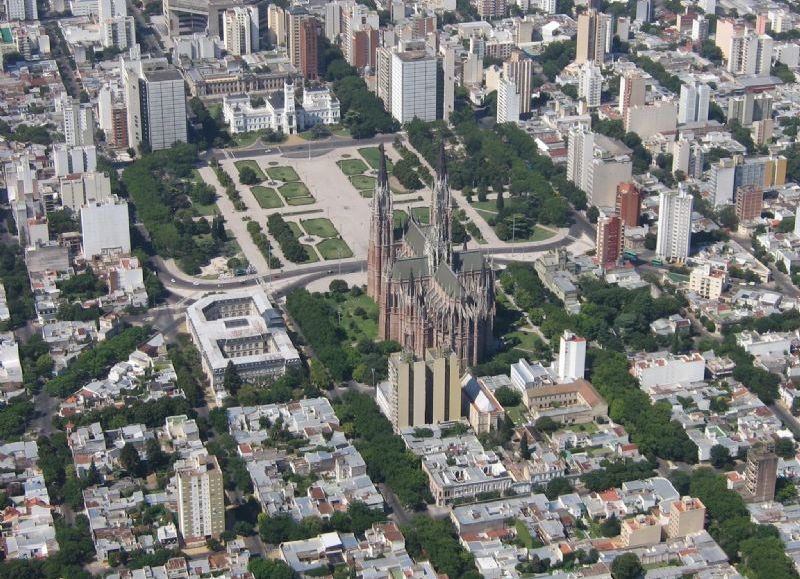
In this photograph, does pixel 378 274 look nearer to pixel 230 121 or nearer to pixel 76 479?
pixel 76 479

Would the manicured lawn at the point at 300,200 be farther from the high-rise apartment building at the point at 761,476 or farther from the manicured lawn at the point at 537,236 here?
the high-rise apartment building at the point at 761,476

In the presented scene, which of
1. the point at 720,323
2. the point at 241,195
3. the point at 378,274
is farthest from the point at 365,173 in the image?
the point at 720,323

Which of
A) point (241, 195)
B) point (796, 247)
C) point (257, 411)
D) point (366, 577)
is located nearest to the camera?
point (366, 577)

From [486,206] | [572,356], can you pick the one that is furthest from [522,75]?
[572,356]

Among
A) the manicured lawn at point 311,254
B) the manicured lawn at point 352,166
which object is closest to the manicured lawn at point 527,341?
the manicured lawn at point 311,254

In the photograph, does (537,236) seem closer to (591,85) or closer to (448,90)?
(448,90)

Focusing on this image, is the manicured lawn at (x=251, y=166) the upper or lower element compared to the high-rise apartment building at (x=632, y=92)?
lower
